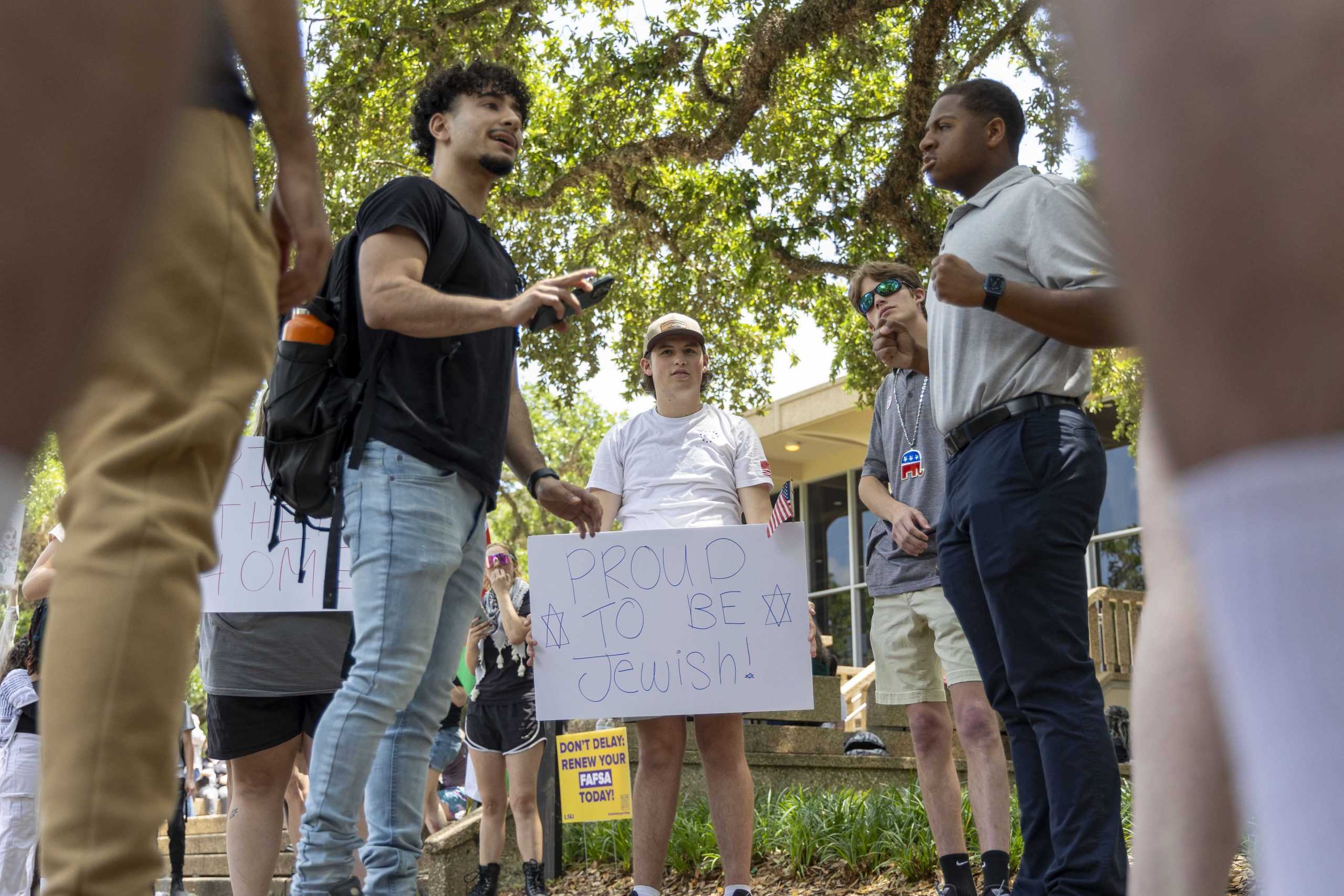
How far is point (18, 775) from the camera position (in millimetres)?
6113

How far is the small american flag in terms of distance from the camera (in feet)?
16.8

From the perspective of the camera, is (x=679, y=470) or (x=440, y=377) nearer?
(x=440, y=377)

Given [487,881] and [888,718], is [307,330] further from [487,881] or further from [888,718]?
[888,718]

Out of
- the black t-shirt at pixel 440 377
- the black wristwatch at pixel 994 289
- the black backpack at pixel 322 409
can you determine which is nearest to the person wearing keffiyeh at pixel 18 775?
the black backpack at pixel 322 409

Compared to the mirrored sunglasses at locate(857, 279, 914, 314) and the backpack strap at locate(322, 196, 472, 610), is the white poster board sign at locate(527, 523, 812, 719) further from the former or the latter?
the backpack strap at locate(322, 196, 472, 610)

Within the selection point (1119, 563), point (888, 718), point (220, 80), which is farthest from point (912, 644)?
point (1119, 563)

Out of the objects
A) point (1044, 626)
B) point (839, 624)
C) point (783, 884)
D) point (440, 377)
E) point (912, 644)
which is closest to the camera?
point (1044, 626)

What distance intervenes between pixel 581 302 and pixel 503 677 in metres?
4.41

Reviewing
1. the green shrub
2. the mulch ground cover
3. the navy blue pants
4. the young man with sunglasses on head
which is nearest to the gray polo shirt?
the navy blue pants

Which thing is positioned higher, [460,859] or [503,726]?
[503,726]

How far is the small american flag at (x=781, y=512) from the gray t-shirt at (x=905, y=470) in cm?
39

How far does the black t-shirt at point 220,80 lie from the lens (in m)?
1.69

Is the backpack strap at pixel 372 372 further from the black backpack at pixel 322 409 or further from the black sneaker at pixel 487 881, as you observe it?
the black sneaker at pixel 487 881

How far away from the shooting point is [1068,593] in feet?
9.97
